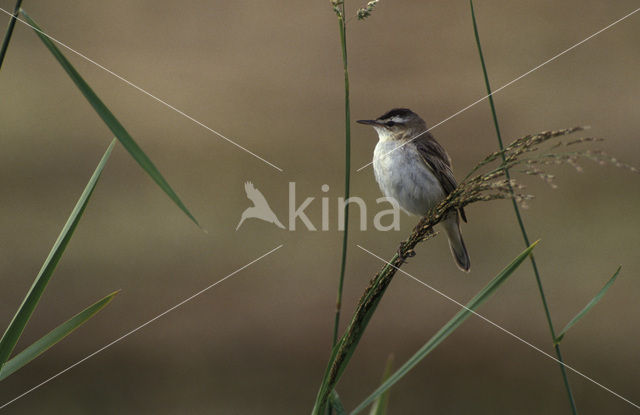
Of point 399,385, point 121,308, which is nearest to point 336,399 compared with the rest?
point 399,385

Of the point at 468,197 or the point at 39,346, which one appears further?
the point at 468,197

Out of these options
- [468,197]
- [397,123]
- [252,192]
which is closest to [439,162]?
[397,123]

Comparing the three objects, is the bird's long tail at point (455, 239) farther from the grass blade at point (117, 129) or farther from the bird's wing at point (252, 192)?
the grass blade at point (117, 129)

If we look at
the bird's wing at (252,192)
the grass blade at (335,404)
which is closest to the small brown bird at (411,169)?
the bird's wing at (252,192)

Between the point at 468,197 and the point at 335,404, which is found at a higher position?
the point at 468,197

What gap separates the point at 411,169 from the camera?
146 inches

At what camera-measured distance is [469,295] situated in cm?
882

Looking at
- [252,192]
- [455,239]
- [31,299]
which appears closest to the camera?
[31,299]

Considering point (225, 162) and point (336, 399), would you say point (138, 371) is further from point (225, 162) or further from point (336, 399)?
point (336, 399)

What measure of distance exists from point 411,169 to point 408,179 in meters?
0.06

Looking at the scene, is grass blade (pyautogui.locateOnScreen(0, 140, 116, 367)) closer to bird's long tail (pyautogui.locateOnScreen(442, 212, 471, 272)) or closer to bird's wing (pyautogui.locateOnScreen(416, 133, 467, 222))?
bird's wing (pyautogui.locateOnScreen(416, 133, 467, 222))

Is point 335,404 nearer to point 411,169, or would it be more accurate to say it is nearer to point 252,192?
point 411,169

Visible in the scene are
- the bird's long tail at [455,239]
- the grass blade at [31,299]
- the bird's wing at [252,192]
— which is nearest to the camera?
the grass blade at [31,299]

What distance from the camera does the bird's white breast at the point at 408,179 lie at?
3701 mm
